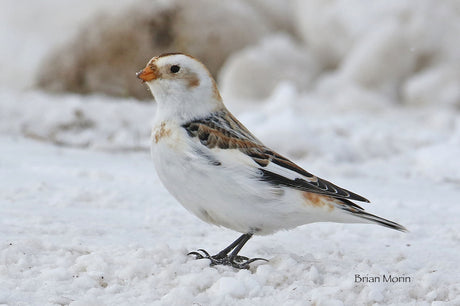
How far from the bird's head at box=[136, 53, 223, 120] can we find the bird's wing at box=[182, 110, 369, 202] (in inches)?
3.2

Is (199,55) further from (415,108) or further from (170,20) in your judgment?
(415,108)

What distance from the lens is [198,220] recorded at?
458 cm

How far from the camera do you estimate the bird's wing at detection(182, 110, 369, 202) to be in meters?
3.64

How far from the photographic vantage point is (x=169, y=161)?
3.60m

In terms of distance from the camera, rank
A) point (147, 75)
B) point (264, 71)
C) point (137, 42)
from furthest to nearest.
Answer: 1. point (137, 42)
2. point (264, 71)
3. point (147, 75)

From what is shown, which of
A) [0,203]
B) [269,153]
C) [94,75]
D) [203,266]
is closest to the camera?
[203,266]

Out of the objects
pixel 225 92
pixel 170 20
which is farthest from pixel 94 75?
pixel 225 92

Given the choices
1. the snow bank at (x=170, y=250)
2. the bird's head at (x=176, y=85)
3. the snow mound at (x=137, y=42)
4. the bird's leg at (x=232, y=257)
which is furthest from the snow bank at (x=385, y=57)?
the bird's leg at (x=232, y=257)

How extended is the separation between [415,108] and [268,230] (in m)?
6.51

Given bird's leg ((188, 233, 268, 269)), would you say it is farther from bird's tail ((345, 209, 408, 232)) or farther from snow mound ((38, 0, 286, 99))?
snow mound ((38, 0, 286, 99))

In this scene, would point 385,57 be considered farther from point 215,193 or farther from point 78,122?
point 215,193

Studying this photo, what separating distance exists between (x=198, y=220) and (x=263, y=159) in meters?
1.03

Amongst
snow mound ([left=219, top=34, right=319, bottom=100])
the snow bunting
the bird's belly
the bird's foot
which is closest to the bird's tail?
the snow bunting

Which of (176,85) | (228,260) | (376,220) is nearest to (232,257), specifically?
(228,260)
